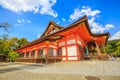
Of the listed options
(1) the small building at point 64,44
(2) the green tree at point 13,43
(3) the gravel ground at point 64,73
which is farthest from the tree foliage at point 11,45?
(3) the gravel ground at point 64,73

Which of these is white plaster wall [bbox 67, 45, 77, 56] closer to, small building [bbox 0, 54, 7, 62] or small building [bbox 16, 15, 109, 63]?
small building [bbox 16, 15, 109, 63]

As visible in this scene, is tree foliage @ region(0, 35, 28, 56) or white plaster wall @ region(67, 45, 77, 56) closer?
white plaster wall @ region(67, 45, 77, 56)

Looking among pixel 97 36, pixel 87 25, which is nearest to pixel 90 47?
pixel 97 36

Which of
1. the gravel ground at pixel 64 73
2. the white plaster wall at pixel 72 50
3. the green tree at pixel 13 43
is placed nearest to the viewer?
the gravel ground at pixel 64 73

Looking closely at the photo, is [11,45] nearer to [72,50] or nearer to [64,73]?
[72,50]

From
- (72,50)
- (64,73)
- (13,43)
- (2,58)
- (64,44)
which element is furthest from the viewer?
(13,43)

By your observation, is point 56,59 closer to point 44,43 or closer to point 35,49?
point 44,43

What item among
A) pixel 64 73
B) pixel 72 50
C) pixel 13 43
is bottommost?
pixel 64 73

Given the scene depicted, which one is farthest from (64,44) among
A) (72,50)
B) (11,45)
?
(11,45)

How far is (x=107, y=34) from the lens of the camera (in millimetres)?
18312

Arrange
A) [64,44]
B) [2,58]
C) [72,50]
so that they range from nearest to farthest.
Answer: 1. [72,50]
2. [64,44]
3. [2,58]

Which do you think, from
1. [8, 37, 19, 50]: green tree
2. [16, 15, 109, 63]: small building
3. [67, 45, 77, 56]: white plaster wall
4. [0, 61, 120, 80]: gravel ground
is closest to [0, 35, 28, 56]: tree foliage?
[8, 37, 19, 50]: green tree

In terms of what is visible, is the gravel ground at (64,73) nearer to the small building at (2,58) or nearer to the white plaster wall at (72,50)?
the white plaster wall at (72,50)

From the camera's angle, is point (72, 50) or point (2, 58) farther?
point (2, 58)
